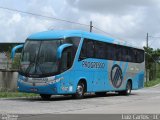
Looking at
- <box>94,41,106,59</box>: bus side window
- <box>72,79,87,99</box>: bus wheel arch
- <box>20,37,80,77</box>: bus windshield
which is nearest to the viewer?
<box>20,37,80,77</box>: bus windshield

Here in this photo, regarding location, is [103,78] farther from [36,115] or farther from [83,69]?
[36,115]

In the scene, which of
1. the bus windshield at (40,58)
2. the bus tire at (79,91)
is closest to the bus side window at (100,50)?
the bus tire at (79,91)

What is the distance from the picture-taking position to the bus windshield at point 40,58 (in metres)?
22.0

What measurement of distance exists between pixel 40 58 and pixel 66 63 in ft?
4.33

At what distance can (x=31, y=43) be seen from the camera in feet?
→ 75.1

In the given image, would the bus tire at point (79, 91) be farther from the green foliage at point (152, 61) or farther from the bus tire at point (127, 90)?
the green foliage at point (152, 61)

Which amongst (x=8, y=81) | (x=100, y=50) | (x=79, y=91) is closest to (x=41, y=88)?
(x=79, y=91)

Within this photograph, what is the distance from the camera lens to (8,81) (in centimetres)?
2981

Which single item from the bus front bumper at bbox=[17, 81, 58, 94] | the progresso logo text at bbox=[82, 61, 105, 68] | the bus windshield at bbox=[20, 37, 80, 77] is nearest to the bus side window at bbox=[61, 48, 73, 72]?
the bus windshield at bbox=[20, 37, 80, 77]

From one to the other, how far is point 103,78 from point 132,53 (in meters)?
4.66

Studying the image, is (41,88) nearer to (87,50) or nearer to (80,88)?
(80,88)

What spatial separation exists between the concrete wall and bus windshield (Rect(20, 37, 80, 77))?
23.8 ft

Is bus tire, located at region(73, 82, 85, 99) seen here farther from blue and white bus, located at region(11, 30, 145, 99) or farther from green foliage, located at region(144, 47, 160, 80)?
green foliage, located at region(144, 47, 160, 80)

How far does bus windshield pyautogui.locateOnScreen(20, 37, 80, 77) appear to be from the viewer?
72.1 feet
